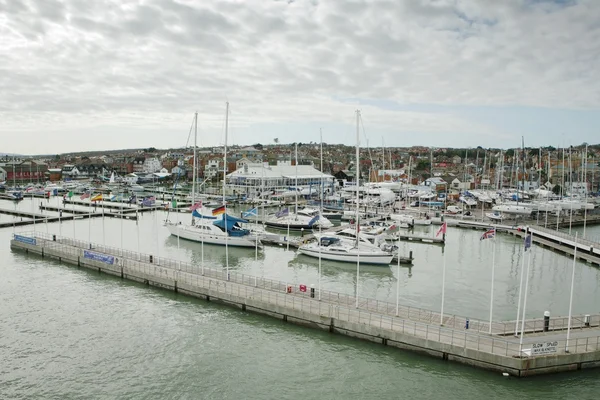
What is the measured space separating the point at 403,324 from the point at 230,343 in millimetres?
8277

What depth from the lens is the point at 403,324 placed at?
70.2 ft

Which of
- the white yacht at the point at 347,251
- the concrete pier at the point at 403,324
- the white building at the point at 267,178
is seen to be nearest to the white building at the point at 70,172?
the white building at the point at 267,178

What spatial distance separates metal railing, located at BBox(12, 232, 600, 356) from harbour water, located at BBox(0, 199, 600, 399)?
3.51ft

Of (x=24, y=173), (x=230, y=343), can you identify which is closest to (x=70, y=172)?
(x=24, y=173)

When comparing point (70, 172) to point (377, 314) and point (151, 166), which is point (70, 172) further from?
point (377, 314)

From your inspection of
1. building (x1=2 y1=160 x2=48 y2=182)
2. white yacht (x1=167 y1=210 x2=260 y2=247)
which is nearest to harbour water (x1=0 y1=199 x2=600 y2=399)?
white yacht (x1=167 y1=210 x2=260 y2=247)

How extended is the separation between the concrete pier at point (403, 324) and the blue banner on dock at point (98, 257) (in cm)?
165

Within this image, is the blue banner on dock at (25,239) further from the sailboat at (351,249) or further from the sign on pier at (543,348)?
the sign on pier at (543,348)

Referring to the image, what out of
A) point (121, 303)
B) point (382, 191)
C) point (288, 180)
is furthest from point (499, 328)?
point (288, 180)

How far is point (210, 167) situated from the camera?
126438 mm

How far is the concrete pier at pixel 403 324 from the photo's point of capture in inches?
735

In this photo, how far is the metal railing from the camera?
19.6 metres

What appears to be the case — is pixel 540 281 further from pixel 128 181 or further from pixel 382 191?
pixel 128 181

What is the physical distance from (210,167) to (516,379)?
114 metres
